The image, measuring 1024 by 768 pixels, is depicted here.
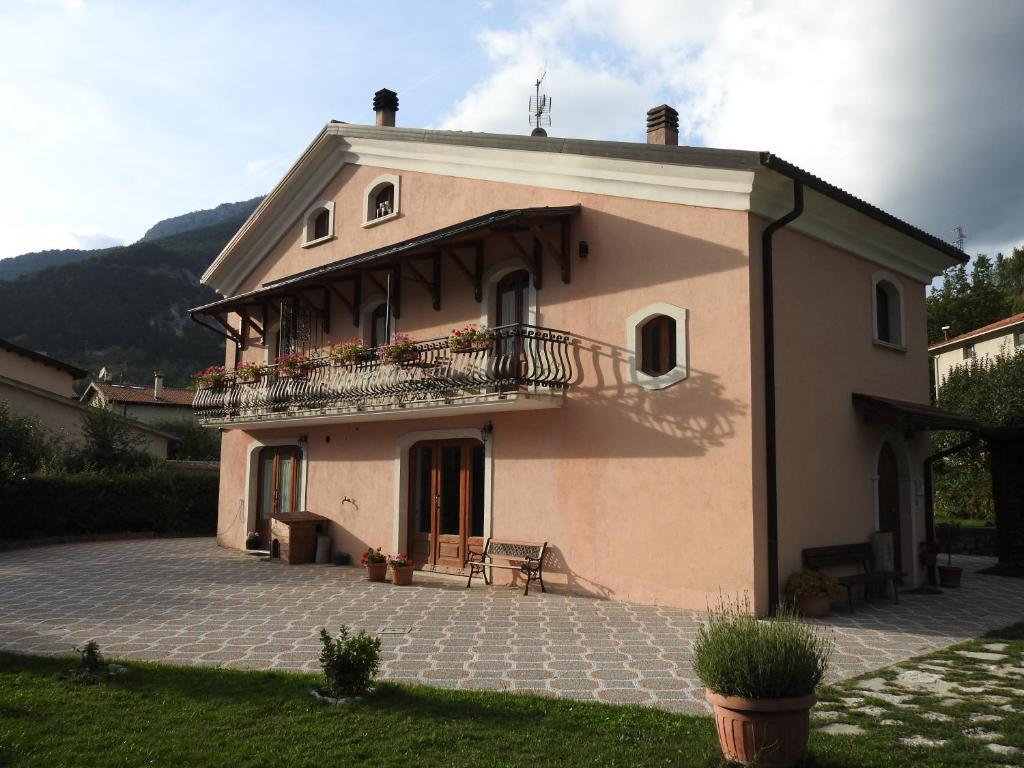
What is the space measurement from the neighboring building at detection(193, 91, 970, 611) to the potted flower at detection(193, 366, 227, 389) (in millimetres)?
2445

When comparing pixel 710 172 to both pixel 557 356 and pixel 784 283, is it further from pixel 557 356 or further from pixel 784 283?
pixel 557 356

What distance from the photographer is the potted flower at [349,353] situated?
48.5 feet

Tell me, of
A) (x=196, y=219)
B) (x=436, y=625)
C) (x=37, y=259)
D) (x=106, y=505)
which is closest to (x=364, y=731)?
(x=436, y=625)

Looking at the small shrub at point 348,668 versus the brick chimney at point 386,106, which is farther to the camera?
the brick chimney at point 386,106

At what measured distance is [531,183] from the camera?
13.3 metres

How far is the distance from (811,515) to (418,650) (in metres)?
5.91

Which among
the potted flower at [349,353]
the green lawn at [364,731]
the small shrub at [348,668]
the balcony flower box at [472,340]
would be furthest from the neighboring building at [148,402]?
the small shrub at [348,668]

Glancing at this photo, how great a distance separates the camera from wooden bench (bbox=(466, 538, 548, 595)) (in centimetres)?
1206

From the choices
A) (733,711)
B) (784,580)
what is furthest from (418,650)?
(784,580)

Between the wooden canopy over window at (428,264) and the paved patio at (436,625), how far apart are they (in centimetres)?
515

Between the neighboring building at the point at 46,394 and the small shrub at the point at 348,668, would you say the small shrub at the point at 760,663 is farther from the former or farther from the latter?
the neighboring building at the point at 46,394

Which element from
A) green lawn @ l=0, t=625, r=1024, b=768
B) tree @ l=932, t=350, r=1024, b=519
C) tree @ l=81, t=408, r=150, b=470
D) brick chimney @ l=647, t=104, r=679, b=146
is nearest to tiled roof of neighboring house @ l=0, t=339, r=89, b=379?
tree @ l=81, t=408, r=150, b=470

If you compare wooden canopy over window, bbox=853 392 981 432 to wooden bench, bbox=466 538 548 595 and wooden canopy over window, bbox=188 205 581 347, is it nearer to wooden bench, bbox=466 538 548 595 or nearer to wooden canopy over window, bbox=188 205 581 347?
wooden canopy over window, bbox=188 205 581 347

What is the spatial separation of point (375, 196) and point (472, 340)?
19.2ft
